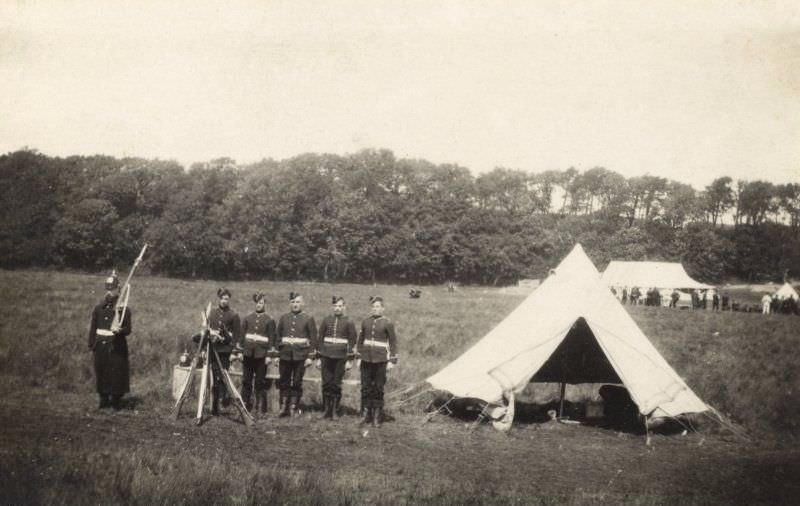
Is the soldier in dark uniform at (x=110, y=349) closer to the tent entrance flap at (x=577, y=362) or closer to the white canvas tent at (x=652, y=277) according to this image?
the tent entrance flap at (x=577, y=362)

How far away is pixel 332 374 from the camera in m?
10.1

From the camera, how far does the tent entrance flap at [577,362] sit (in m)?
11.9

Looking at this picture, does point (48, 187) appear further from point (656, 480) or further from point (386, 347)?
point (656, 480)

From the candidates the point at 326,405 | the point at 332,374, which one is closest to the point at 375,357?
the point at 332,374

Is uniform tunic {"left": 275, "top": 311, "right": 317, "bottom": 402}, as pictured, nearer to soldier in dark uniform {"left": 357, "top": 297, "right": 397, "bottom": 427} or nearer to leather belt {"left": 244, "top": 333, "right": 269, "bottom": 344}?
leather belt {"left": 244, "top": 333, "right": 269, "bottom": 344}

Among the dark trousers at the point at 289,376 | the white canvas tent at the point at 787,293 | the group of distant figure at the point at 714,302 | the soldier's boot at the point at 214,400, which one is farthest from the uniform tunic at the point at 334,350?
the white canvas tent at the point at 787,293

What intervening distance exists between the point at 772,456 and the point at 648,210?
68944mm

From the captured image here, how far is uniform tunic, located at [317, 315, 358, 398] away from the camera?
393 inches

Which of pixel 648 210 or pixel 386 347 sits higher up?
pixel 648 210

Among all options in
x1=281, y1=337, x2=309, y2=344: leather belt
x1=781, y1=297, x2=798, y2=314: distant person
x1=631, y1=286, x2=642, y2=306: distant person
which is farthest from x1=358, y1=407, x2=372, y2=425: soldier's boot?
x1=781, y1=297, x2=798, y2=314: distant person

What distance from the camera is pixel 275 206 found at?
63531 millimetres

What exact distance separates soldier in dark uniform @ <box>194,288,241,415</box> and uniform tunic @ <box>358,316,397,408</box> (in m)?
2.09

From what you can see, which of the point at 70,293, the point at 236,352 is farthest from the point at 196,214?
the point at 236,352

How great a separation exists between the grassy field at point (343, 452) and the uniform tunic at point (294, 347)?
1.96 feet
